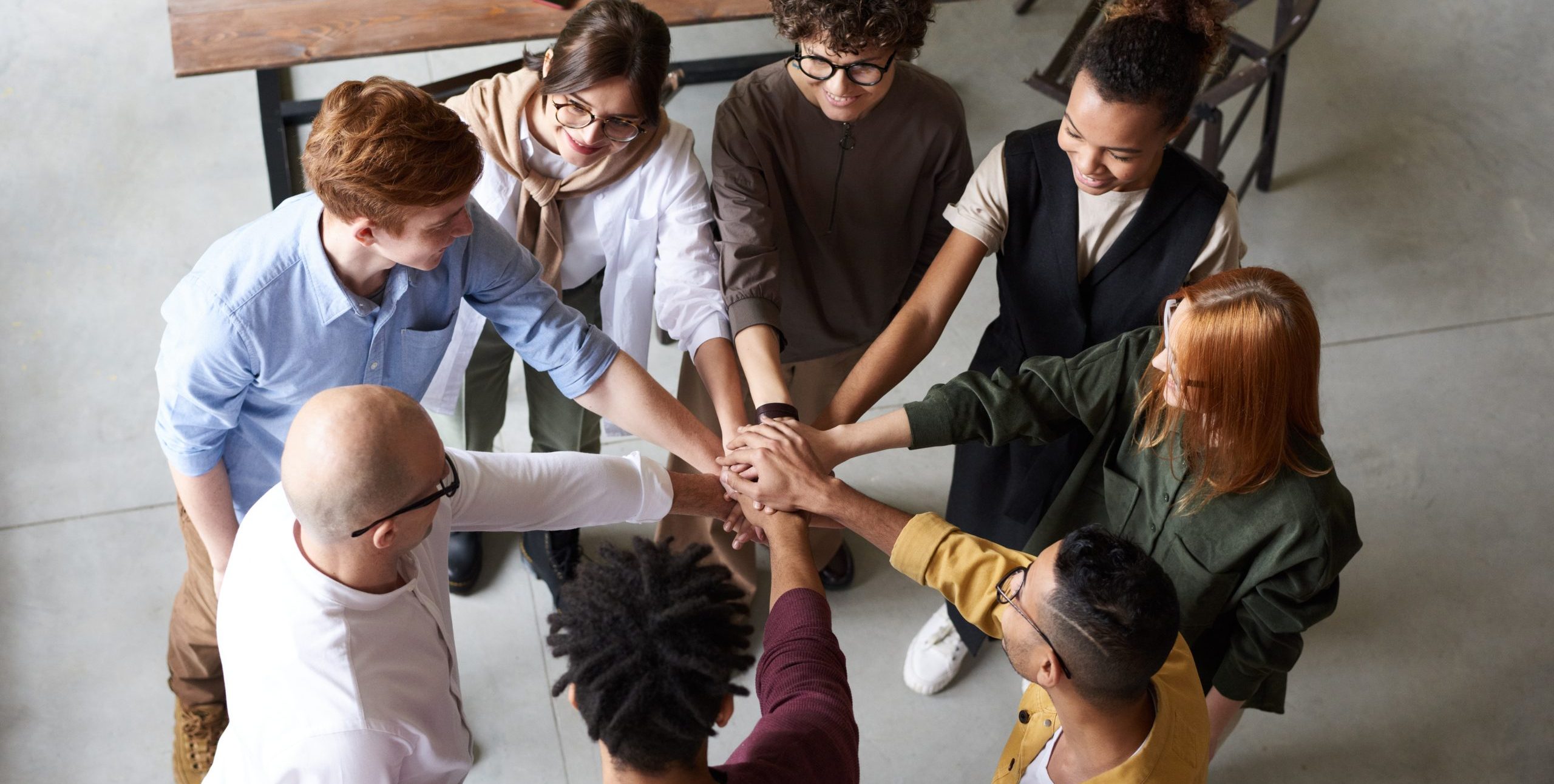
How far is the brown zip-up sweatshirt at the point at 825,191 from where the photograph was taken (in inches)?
81.9

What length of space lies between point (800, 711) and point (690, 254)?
97 centimetres

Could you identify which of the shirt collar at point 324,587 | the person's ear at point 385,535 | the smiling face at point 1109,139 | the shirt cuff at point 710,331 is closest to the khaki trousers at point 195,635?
the shirt collar at point 324,587

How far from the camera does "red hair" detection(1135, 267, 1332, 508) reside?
152cm

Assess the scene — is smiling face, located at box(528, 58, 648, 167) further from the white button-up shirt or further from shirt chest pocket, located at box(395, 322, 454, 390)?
the white button-up shirt

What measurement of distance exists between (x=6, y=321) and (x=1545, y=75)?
5371 millimetres

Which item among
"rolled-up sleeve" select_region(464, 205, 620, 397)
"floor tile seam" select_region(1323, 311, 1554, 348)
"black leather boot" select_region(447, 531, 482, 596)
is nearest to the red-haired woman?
"rolled-up sleeve" select_region(464, 205, 620, 397)

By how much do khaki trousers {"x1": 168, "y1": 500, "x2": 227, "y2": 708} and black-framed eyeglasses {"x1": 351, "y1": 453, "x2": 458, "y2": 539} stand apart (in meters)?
0.66

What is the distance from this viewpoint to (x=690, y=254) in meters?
2.14

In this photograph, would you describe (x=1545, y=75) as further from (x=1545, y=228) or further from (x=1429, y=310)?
(x=1429, y=310)

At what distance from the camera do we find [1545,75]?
14.2ft

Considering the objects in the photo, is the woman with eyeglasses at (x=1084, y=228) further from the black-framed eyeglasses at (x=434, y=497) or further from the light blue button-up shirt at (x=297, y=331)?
the black-framed eyeglasses at (x=434, y=497)

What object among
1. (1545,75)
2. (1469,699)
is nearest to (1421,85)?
(1545,75)

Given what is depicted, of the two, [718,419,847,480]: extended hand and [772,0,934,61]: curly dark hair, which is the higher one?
[772,0,934,61]: curly dark hair

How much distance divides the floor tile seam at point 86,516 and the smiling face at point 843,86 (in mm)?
2045
